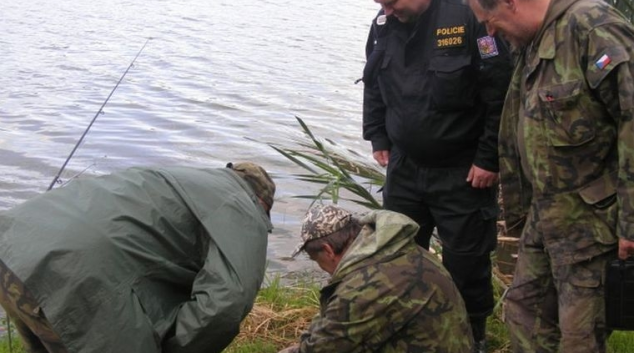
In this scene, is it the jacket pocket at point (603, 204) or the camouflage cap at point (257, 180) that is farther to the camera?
the camouflage cap at point (257, 180)

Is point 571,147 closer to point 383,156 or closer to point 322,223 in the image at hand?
point 322,223

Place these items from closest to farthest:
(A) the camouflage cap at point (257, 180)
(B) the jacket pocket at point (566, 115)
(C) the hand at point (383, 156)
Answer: (B) the jacket pocket at point (566, 115), (A) the camouflage cap at point (257, 180), (C) the hand at point (383, 156)

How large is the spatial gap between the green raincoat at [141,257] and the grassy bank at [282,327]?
1.19 metres

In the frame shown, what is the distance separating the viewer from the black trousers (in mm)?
4266

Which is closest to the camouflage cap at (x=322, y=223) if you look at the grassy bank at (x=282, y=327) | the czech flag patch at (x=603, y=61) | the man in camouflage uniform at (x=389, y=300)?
the man in camouflage uniform at (x=389, y=300)

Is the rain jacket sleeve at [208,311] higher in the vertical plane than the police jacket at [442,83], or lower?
lower

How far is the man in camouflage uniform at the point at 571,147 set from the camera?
3.06 meters

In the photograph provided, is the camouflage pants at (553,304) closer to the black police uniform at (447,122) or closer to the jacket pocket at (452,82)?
the black police uniform at (447,122)

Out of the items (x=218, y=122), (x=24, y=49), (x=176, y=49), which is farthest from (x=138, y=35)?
(x=218, y=122)

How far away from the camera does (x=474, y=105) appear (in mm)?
4164

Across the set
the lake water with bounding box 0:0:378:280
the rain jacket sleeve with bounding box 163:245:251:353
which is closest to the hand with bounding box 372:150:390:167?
the rain jacket sleeve with bounding box 163:245:251:353

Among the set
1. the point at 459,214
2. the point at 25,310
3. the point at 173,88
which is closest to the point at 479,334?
the point at 459,214

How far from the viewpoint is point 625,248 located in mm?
3115

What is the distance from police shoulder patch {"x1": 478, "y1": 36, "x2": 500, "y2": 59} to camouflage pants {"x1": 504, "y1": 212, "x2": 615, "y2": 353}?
0.87 meters
